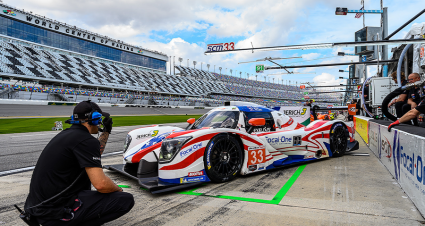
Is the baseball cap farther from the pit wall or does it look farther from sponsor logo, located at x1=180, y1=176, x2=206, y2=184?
the pit wall

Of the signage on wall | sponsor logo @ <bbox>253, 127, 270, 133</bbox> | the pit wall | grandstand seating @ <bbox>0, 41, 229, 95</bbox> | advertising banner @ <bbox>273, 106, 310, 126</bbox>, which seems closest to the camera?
the pit wall

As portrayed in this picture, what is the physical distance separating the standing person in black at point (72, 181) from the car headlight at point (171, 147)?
4.74 feet

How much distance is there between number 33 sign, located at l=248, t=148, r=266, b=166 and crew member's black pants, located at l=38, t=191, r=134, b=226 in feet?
8.26

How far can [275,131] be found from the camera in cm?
526

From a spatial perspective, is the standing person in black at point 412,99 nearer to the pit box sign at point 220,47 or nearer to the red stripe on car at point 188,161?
the red stripe on car at point 188,161

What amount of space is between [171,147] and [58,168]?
1.80m

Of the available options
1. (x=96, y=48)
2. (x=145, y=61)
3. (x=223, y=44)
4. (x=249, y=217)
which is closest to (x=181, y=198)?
(x=249, y=217)

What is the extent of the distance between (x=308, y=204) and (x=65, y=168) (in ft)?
8.72

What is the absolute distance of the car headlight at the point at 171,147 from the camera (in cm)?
371

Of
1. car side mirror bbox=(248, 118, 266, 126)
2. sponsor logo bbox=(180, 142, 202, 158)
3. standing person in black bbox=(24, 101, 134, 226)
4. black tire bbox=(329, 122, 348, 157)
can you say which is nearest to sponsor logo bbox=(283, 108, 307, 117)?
black tire bbox=(329, 122, 348, 157)

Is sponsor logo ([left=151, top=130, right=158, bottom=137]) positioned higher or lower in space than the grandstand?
lower

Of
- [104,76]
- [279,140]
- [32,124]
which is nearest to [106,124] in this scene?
[279,140]

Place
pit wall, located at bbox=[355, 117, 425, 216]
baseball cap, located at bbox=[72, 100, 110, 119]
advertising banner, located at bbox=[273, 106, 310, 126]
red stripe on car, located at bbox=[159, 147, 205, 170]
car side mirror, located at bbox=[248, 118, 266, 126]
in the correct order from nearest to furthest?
baseball cap, located at bbox=[72, 100, 110, 119], pit wall, located at bbox=[355, 117, 425, 216], red stripe on car, located at bbox=[159, 147, 205, 170], car side mirror, located at bbox=[248, 118, 266, 126], advertising banner, located at bbox=[273, 106, 310, 126]

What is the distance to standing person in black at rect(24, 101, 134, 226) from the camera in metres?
2.08
